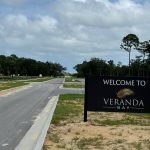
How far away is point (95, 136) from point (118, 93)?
3637 mm

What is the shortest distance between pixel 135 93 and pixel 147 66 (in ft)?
271

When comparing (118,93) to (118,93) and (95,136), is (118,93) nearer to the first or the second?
(118,93)

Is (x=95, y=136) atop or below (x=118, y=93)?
below

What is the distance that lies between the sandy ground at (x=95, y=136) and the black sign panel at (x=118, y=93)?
0.76m

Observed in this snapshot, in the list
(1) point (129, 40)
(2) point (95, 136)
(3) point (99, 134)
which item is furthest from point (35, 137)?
(1) point (129, 40)

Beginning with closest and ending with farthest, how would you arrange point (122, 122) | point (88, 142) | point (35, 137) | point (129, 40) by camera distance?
point (88, 142) < point (35, 137) < point (122, 122) < point (129, 40)

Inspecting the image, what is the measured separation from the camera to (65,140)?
1250cm

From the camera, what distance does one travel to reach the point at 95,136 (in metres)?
13.2

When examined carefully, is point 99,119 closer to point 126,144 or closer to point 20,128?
point 20,128

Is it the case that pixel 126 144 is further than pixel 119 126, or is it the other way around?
pixel 119 126

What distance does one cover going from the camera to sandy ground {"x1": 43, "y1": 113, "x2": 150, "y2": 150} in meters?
11.5

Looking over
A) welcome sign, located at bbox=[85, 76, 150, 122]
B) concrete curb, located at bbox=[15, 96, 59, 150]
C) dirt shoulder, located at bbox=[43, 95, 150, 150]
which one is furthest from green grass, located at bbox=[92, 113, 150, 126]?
concrete curb, located at bbox=[15, 96, 59, 150]

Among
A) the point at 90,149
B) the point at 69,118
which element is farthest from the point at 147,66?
the point at 90,149

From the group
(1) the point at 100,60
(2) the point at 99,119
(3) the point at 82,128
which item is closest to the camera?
(3) the point at 82,128
